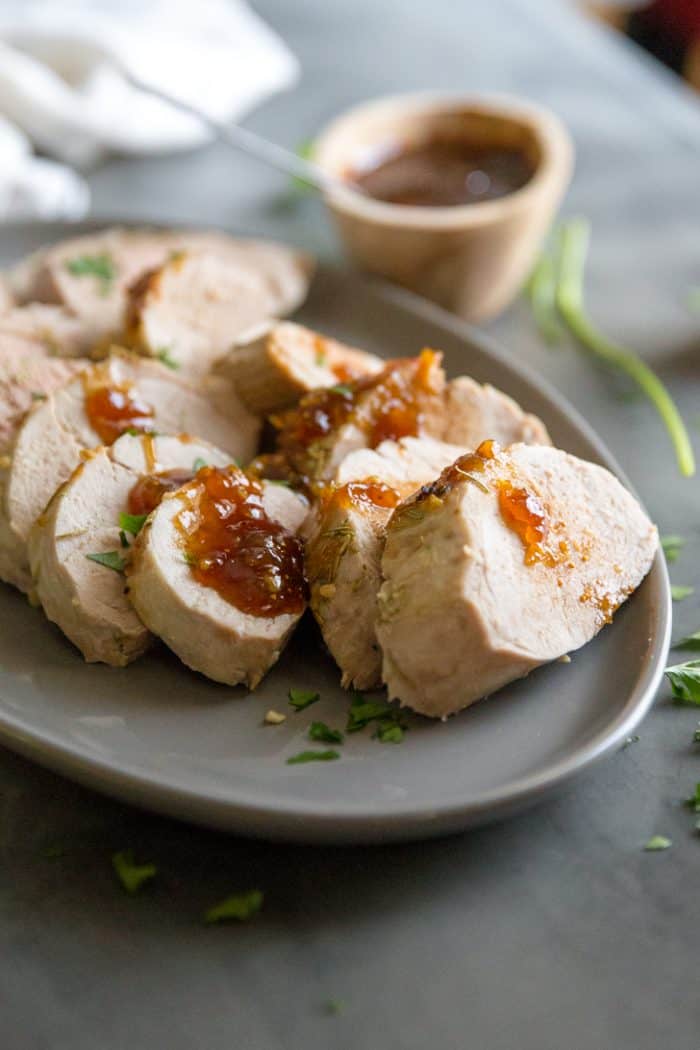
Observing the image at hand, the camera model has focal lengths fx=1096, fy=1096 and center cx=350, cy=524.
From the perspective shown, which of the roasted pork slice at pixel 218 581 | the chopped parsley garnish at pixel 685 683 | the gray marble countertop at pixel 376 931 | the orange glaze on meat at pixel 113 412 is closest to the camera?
the gray marble countertop at pixel 376 931

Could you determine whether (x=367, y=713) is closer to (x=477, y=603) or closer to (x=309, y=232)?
(x=477, y=603)

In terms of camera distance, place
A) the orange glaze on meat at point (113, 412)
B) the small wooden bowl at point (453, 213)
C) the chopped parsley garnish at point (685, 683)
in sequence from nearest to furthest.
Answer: the chopped parsley garnish at point (685, 683) → the orange glaze on meat at point (113, 412) → the small wooden bowl at point (453, 213)

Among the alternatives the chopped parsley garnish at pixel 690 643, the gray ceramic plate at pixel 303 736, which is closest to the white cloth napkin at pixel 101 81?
the gray ceramic plate at pixel 303 736

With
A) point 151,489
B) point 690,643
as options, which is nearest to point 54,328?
point 151,489

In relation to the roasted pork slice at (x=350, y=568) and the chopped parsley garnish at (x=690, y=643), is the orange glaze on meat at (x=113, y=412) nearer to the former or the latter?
the roasted pork slice at (x=350, y=568)

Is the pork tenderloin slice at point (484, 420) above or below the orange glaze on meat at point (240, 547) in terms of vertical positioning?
above
